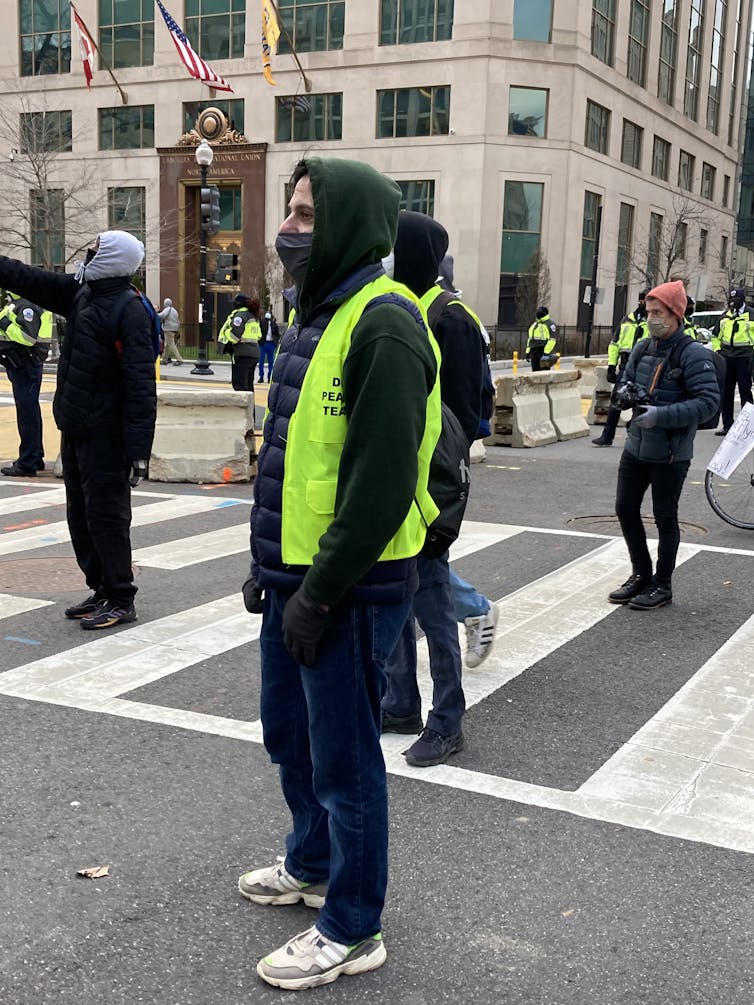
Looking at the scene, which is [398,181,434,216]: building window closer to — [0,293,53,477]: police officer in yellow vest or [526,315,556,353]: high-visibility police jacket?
[526,315,556,353]: high-visibility police jacket

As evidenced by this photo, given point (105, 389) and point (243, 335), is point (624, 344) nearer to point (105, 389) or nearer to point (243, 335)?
point (243, 335)

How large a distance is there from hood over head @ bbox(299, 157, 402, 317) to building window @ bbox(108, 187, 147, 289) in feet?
174

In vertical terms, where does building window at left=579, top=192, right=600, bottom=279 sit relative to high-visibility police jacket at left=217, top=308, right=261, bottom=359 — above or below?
above

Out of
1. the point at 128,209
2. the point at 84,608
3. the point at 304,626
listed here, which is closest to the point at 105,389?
the point at 84,608

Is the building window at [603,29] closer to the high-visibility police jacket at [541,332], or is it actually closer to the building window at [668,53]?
the building window at [668,53]

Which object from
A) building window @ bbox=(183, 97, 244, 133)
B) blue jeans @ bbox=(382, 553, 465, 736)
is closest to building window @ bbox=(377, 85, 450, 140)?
building window @ bbox=(183, 97, 244, 133)

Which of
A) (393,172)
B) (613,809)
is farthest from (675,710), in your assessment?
(393,172)

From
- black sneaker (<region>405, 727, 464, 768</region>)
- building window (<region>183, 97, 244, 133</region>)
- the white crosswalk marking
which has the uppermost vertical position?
building window (<region>183, 97, 244, 133</region>)

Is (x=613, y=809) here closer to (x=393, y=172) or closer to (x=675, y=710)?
(x=675, y=710)

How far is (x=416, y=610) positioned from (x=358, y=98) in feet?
159

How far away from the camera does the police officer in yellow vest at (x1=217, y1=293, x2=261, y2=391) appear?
61.5 ft

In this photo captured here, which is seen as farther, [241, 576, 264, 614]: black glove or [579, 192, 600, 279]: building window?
[579, 192, 600, 279]: building window

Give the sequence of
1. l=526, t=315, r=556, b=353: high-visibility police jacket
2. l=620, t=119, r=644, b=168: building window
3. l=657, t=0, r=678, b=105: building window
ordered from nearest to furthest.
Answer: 1. l=526, t=315, r=556, b=353: high-visibility police jacket
2. l=620, t=119, r=644, b=168: building window
3. l=657, t=0, r=678, b=105: building window

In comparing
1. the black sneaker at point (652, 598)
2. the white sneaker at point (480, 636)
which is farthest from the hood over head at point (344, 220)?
the black sneaker at point (652, 598)
